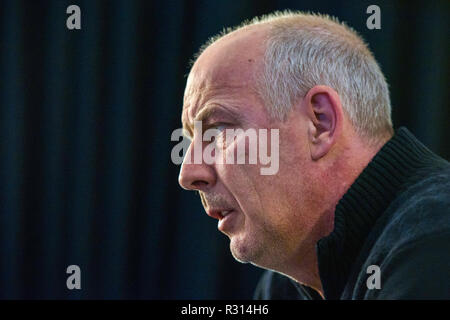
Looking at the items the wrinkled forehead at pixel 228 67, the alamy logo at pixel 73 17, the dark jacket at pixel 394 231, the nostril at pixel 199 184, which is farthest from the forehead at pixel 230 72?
the alamy logo at pixel 73 17

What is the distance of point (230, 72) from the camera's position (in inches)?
36.5

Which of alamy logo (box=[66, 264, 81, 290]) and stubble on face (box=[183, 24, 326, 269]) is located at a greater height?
stubble on face (box=[183, 24, 326, 269])

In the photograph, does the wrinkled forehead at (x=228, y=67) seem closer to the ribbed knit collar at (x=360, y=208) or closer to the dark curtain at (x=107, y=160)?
the ribbed knit collar at (x=360, y=208)

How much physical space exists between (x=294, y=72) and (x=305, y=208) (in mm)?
216

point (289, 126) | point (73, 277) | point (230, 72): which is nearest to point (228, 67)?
point (230, 72)

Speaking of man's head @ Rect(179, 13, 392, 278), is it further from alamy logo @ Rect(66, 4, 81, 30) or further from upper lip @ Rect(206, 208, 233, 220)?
alamy logo @ Rect(66, 4, 81, 30)

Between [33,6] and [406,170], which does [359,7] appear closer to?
[406,170]

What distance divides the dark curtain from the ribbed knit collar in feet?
2.74

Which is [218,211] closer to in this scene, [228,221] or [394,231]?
[228,221]

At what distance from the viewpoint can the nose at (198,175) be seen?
93 cm

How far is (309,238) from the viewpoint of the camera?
2.98ft

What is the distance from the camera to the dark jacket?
67 centimetres

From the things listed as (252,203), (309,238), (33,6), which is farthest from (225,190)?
(33,6)

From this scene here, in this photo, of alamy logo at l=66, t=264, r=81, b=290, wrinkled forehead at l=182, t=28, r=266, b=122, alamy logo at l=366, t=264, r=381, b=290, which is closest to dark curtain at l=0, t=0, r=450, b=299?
alamy logo at l=66, t=264, r=81, b=290
